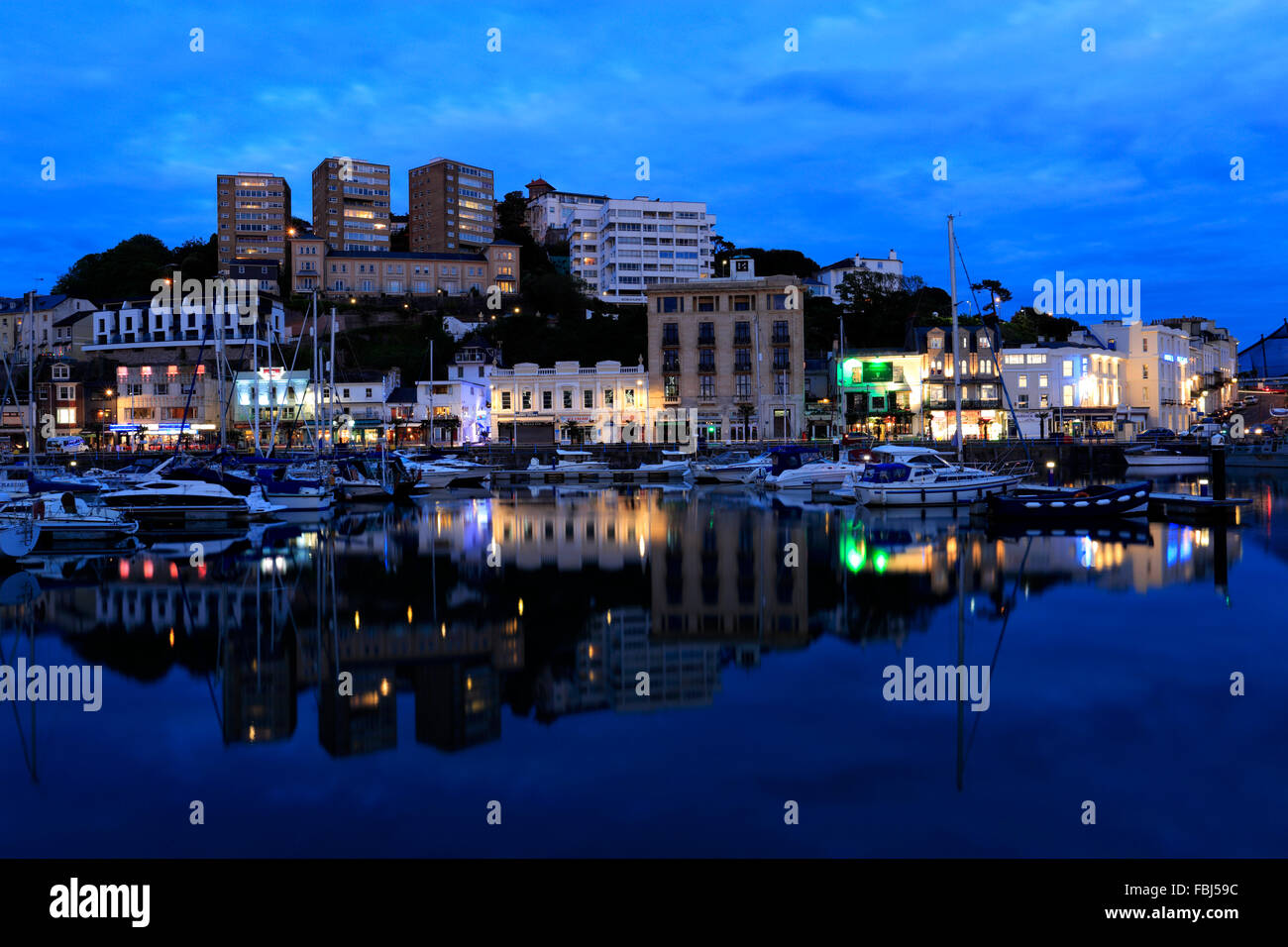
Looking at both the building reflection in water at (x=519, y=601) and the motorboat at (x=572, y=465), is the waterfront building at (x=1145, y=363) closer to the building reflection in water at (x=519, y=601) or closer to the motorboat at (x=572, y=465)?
the motorboat at (x=572, y=465)

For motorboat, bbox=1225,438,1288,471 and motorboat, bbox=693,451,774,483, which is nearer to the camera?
motorboat, bbox=693,451,774,483

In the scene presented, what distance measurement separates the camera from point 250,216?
12156 cm

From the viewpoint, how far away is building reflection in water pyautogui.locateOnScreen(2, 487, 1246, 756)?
13062mm

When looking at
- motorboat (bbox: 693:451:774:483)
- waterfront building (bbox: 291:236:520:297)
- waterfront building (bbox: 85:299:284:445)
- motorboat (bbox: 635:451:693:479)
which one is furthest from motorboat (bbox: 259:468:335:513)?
waterfront building (bbox: 291:236:520:297)

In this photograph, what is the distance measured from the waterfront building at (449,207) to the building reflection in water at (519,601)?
99.5 meters

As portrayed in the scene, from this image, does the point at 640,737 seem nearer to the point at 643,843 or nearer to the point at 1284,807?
the point at 643,843

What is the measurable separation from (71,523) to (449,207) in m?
106

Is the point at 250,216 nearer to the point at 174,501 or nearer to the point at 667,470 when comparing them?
the point at 667,470

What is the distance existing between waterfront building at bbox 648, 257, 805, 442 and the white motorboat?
24.2 metres

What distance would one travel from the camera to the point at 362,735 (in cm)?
1137

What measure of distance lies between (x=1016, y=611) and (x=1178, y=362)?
88.5 m

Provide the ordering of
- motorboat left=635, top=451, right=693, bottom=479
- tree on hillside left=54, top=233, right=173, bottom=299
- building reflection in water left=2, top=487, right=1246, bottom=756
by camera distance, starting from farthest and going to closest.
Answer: tree on hillside left=54, top=233, right=173, bottom=299 < motorboat left=635, top=451, right=693, bottom=479 < building reflection in water left=2, top=487, right=1246, bottom=756

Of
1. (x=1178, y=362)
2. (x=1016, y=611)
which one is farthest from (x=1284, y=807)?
(x=1178, y=362)

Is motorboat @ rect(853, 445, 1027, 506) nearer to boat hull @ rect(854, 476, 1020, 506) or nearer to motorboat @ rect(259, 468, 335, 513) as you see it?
boat hull @ rect(854, 476, 1020, 506)
